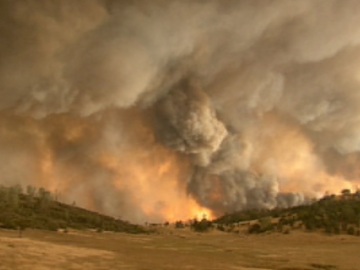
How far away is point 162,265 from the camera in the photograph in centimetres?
4588

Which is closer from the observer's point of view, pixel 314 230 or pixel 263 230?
pixel 314 230

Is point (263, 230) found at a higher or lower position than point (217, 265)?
higher

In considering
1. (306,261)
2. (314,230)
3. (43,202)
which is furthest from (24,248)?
(43,202)

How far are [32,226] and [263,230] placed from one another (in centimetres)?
6992

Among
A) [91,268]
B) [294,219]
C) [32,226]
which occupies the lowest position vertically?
[91,268]

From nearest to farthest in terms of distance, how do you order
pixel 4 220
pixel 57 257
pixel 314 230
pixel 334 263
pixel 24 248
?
pixel 57 257, pixel 24 248, pixel 334 263, pixel 4 220, pixel 314 230

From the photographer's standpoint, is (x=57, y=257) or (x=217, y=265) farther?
(x=217, y=265)

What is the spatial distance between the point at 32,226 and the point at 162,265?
61.3 meters

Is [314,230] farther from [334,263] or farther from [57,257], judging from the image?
[57,257]

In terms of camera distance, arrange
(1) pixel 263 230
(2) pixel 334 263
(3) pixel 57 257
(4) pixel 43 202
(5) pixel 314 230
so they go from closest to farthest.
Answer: (3) pixel 57 257, (2) pixel 334 263, (5) pixel 314 230, (1) pixel 263 230, (4) pixel 43 202

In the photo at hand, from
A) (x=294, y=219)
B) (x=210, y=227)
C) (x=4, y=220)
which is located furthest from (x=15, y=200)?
(x=294, y=219)

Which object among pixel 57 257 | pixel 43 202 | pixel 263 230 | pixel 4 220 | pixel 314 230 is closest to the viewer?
pixel 57 257

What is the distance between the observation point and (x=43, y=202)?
541ft

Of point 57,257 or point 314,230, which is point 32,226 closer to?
point 57,257
